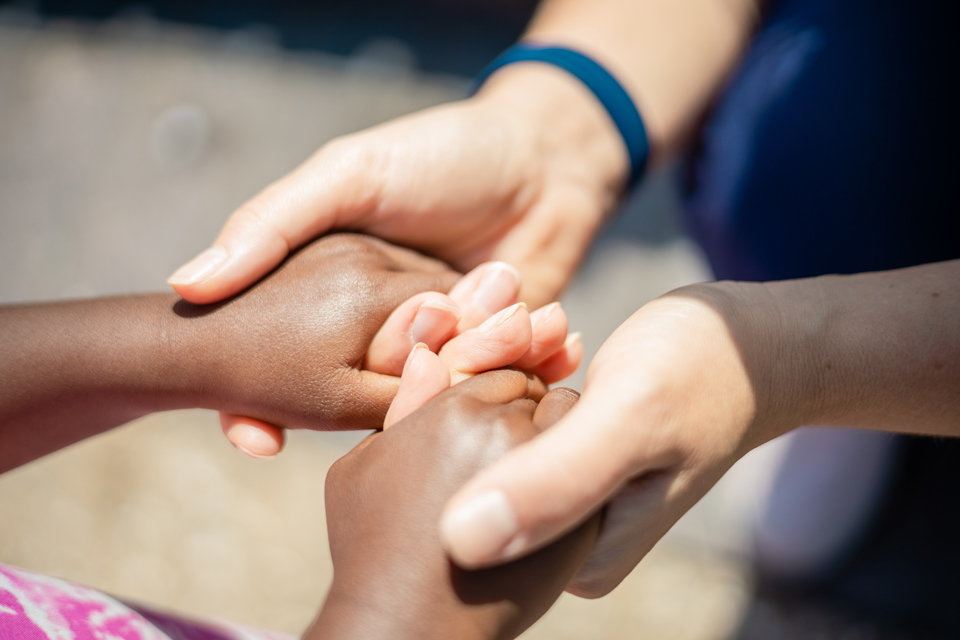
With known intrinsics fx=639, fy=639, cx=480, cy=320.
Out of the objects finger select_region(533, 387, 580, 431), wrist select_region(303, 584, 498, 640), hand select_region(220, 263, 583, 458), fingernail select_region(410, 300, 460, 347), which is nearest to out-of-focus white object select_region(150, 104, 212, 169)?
hand select_region(220, 263, 583, 458)

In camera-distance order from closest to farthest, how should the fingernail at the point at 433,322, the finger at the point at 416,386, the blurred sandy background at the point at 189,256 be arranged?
the finger at the point at 416,386
the fingernail at the point at 433,322
the blurred sandy background at the point at 189,256

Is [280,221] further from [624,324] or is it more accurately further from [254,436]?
[624,324]

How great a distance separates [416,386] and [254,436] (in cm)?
33

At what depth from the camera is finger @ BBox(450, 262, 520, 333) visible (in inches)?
39.8

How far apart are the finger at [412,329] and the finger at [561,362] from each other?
0.17m

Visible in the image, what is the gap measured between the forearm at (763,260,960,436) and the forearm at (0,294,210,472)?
2.78 ft

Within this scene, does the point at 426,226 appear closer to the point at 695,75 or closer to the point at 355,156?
the point at 355,156

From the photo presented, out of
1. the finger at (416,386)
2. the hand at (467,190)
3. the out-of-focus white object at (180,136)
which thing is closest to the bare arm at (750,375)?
the finger at (416,386)

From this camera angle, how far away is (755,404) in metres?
0.81

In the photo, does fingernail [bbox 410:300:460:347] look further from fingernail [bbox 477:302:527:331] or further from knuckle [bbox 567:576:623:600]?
knuckle [bbox 567:576:623:600]

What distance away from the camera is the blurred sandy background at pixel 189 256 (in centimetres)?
160

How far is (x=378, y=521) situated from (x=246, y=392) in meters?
0.36

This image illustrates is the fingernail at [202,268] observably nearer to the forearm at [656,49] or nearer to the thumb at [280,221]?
the thumb at [280,221]

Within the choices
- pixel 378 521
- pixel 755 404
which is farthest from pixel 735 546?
pixel 378 521
